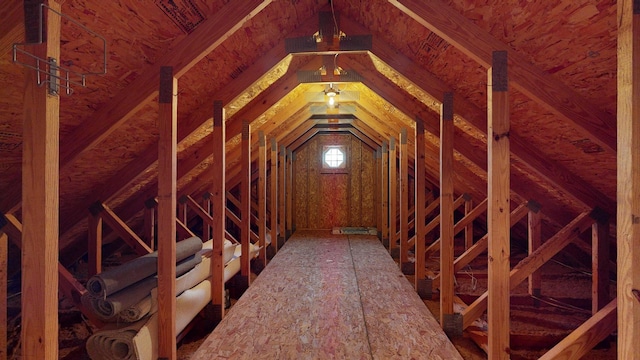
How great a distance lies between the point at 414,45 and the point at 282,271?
3.34m

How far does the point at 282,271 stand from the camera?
4.78m

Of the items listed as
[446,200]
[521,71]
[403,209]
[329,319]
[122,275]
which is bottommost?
[329,319]

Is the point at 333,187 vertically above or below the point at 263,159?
below

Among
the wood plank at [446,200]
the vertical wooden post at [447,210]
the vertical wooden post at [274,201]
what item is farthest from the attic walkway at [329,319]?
the vertical wooden post at [274,201]

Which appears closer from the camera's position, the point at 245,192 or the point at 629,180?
the point at 629,180

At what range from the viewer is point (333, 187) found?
9.37 metres

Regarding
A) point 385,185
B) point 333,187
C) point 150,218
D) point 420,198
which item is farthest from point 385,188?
point 150,218

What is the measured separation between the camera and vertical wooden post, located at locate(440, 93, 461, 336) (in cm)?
295

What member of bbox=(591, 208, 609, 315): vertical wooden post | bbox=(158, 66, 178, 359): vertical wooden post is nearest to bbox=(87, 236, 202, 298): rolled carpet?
bbox=(158, 66, 178, 359): vertical wooden post

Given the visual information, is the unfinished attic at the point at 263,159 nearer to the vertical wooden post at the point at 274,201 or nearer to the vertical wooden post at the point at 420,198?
the vertical wooden post at the point at 420,198

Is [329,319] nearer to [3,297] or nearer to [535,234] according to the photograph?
[3,297]

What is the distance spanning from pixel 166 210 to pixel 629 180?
7.68ft

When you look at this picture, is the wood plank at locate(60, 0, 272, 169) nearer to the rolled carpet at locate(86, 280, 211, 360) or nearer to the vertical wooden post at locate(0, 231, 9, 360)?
the vertical wooden post at locate(0, 231, 9, 360)

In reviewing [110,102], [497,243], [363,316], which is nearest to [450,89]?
[497,243]
